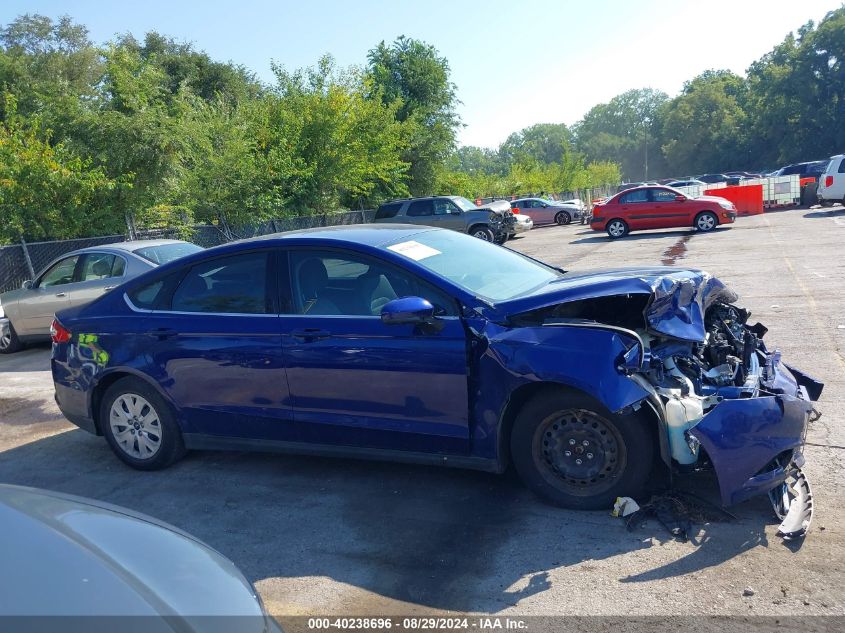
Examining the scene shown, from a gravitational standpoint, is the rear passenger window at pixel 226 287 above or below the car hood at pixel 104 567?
above

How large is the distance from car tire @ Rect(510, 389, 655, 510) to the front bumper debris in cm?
70

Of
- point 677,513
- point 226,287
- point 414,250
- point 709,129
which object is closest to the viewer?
point 677,513

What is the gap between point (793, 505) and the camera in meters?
3.87

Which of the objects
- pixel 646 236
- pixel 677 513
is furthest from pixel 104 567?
pixel 646 236

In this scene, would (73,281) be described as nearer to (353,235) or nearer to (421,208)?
(353,235)

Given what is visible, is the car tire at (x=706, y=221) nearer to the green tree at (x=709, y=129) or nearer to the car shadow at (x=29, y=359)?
the car shadow at (x=29, y=359)

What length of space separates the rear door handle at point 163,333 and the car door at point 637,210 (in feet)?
67.5

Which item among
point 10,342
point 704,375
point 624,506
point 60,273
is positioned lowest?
point 624,506

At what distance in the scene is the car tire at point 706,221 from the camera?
74.3 ft

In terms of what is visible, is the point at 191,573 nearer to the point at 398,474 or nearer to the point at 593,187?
the point at 398,474

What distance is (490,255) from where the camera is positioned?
533 centimetres

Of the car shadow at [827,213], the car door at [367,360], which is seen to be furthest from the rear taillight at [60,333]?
the car shadow at [827,213]

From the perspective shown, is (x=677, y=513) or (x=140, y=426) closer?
(x=677, y=513)

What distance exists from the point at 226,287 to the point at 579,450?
8.93 feet
